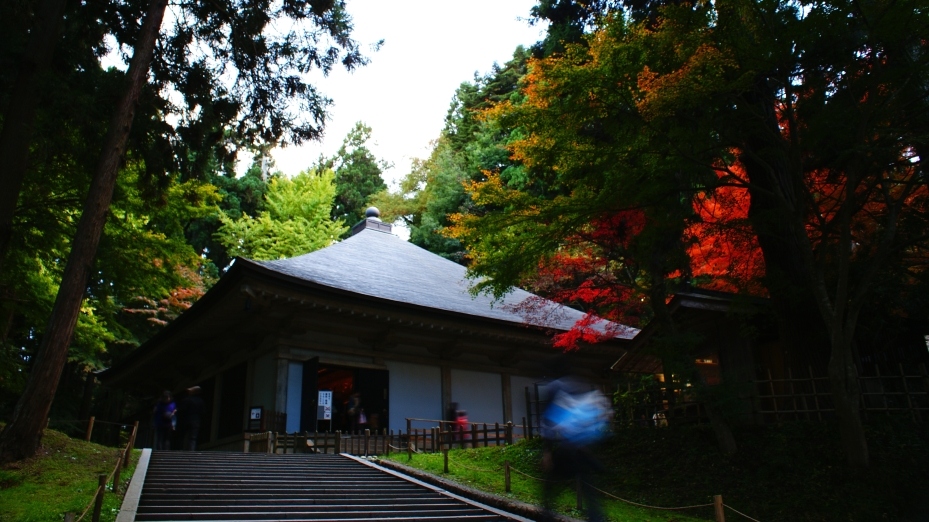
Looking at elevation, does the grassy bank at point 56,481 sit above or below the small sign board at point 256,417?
below

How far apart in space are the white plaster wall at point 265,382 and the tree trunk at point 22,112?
5.64 metres

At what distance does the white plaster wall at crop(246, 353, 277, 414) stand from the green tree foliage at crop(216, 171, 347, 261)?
13175 millimetres

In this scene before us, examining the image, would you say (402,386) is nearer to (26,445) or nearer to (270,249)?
(26,445)

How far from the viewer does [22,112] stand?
894 cm

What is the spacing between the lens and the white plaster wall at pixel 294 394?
1322 centimetres

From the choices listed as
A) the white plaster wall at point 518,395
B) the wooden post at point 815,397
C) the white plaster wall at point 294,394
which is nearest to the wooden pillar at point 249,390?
the white plaster wall at point 294,394

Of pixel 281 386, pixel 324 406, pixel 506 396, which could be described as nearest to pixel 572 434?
pixel 281 386

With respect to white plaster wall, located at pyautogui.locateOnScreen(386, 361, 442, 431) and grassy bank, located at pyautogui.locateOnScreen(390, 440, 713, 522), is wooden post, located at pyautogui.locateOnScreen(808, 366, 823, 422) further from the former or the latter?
white plaster wall, located at pyautogui.locateOnScreen(386, 361, 442, 431)

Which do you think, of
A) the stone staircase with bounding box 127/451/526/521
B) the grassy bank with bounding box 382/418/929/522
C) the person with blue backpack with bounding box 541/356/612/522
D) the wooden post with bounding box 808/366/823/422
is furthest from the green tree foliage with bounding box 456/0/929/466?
the person with blue backpack with bounding box 541/356/612/522

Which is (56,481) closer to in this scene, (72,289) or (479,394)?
(72,289)

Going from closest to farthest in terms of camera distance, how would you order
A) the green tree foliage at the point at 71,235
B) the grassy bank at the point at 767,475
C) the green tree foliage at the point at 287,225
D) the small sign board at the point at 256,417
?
the grassy bank at the point at 767,475 < the green tree foliage at the point at 71,235 < the small sign board at the point at 256,417 < the green tree foliage at the point at 287,225

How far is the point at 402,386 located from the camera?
14906 millimetres

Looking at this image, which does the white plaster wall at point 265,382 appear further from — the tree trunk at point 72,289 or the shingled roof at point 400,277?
the tree trunk at point 72,289

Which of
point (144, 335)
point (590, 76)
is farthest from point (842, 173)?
point (144, 335)
